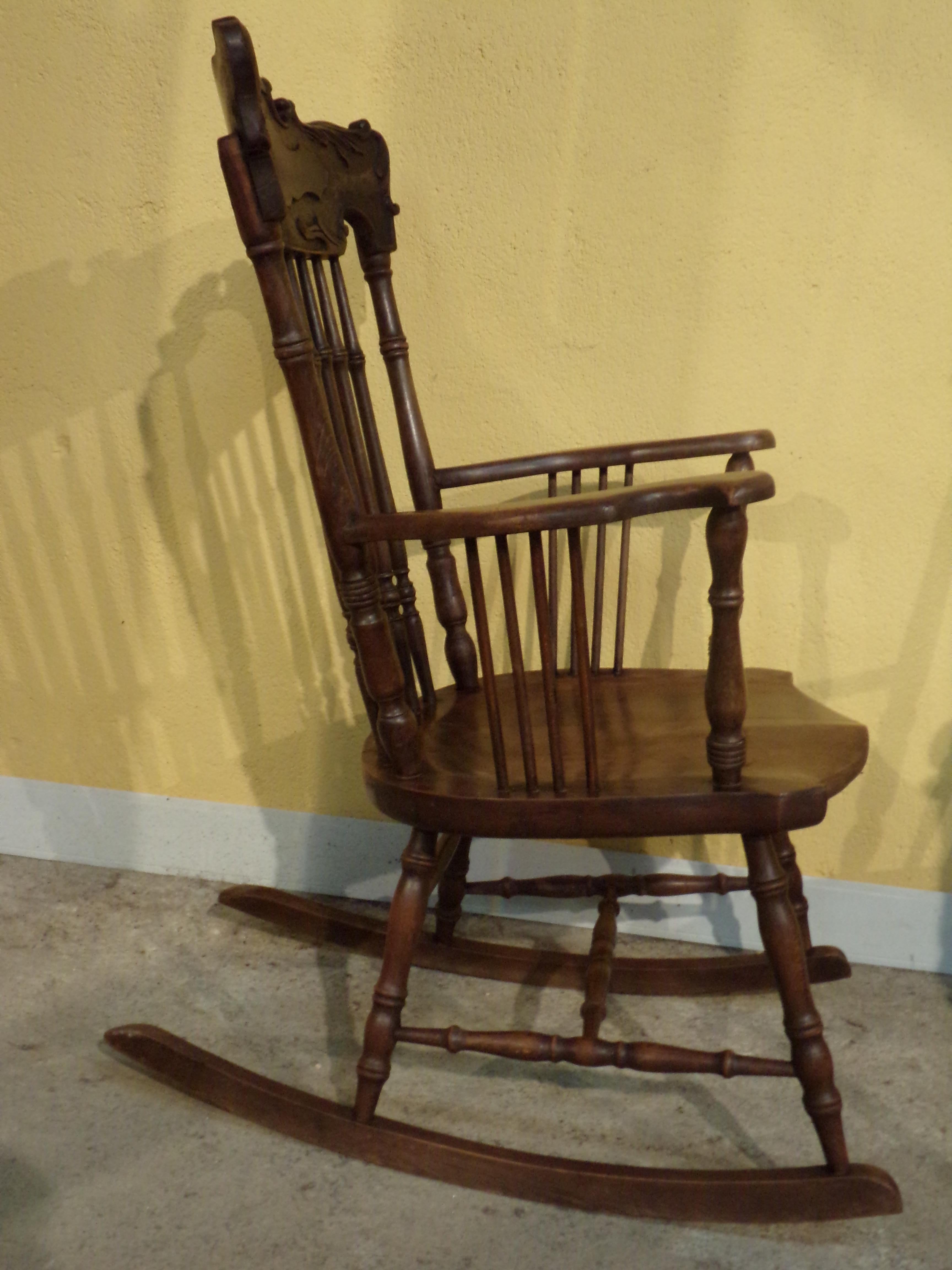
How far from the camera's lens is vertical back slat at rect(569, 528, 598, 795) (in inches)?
38.8

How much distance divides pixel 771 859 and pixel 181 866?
1191 millimetres

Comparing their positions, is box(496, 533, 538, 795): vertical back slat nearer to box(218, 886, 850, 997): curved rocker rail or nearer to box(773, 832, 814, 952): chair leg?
box(773, 832, 814, 952): chair leg

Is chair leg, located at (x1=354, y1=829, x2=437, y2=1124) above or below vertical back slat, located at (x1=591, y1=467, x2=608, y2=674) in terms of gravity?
below

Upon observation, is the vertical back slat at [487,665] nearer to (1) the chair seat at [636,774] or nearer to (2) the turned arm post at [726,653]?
(1) the chair seat at [636,774]

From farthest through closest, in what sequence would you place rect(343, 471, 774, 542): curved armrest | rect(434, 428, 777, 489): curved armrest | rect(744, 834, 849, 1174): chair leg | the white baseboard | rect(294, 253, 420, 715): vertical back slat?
the white baseboard < rect(434, 428, 777, 489): curved armrest < rect(294, 253, 420, 715): vertical back slat < rect(744, 834, 849, 1174): chair leg < rect(343, 471, 774, 542): curved armrest

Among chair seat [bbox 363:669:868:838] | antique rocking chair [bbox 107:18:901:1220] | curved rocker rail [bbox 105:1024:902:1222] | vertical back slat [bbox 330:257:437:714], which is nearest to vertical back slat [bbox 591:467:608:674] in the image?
antique rocking chair [bbox 107:18:901:1220]

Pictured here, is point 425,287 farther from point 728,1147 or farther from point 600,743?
point 728,1147

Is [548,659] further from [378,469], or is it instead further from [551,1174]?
[551,1174]

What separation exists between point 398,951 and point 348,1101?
29 centimetres

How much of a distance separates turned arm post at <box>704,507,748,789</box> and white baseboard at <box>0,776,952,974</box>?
0.70m

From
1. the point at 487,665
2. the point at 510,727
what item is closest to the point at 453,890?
the point at 510,727

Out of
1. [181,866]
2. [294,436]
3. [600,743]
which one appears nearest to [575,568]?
[600,743]

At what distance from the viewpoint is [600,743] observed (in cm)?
121

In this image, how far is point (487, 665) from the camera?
3.48 feet
